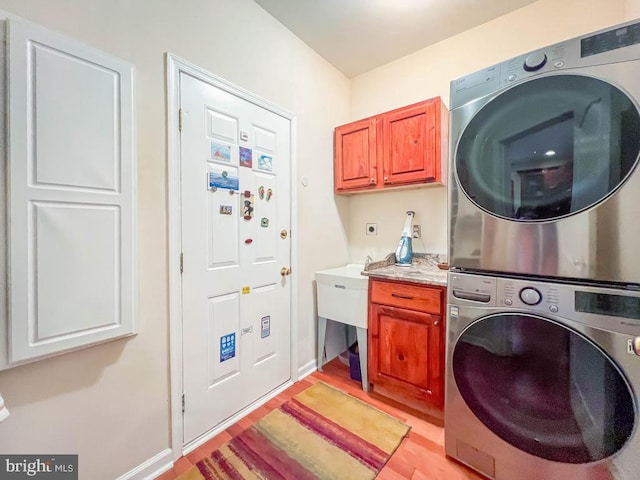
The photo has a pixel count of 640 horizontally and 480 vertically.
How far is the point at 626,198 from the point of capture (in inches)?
34.4

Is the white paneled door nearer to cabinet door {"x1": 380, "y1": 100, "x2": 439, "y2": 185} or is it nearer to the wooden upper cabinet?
the wooden upper cabinet

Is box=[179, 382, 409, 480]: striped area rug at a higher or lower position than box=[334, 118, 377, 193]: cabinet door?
lower

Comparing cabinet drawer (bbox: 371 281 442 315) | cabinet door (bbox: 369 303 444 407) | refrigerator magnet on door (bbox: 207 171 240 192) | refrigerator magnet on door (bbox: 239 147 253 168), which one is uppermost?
refrigerator magnet on door (bbox: 239 147 253 168)

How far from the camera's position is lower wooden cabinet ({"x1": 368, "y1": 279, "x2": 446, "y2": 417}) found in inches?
61.3

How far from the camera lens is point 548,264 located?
1.01 metres

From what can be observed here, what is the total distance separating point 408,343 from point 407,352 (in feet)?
0.20

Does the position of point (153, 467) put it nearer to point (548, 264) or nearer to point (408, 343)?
point (408, 343)

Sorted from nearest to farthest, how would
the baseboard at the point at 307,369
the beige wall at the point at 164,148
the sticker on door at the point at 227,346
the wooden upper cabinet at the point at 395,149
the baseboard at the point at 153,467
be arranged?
the beige wall at the point at 164,148
the baseboard at the point at 153,467
the sticker on door at the point at 227,346
the wooden upper cabinet at the point at 395,149
the baseboard at the point at 307,369

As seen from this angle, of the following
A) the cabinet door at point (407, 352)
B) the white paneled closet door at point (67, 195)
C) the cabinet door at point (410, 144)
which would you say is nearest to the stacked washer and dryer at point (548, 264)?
the cabinet door at point (407, 352)

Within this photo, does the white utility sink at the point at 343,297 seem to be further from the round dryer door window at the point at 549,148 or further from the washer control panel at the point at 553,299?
the round dryer door window at the point at 549,148

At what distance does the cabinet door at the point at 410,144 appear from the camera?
6.03ft

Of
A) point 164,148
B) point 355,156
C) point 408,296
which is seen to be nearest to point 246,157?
point 164,148

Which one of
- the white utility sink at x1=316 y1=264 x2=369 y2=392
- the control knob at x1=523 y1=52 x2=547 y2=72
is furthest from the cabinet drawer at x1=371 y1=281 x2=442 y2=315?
the control knob at x1=523 y1=52 x2=547 y2=72

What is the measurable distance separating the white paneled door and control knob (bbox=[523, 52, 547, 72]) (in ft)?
4.59
